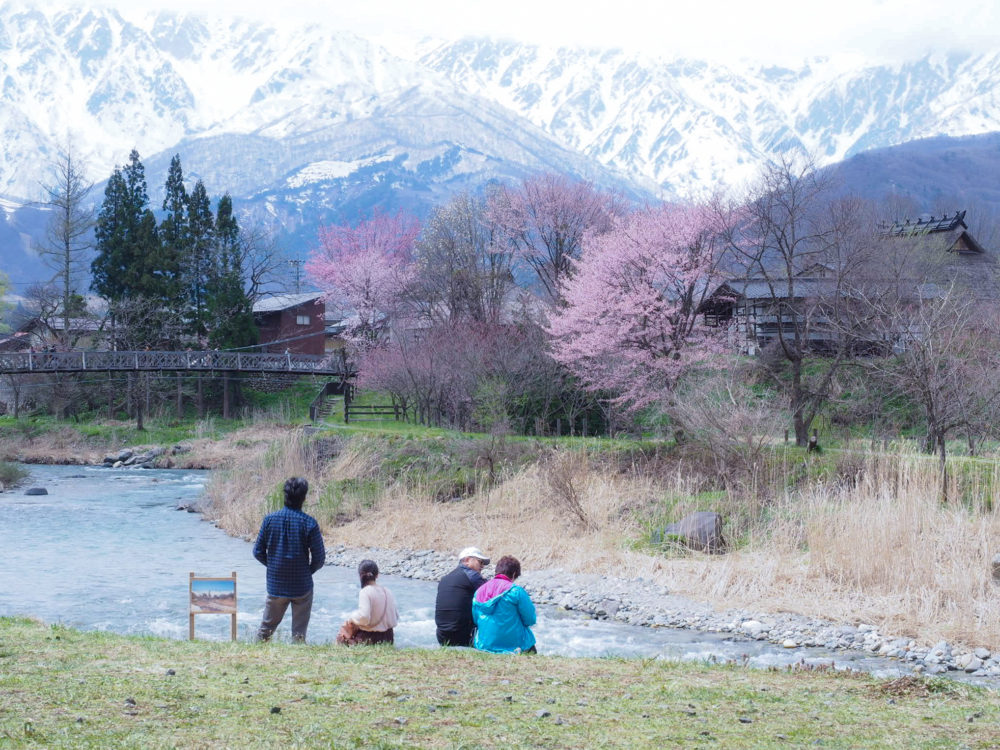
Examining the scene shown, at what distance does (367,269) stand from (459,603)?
148 feet

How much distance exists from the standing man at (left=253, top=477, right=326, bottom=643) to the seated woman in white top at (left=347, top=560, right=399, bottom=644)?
1.57 ft

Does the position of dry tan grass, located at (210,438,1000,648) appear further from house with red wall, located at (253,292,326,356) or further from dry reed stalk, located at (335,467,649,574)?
house with red wall, located at (253,292,326,356)

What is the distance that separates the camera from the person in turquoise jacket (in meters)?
9.73

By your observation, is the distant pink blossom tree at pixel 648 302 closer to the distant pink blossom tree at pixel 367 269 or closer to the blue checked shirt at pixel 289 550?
the blue checked shirt at pixel 289 550

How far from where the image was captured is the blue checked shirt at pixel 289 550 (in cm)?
1004

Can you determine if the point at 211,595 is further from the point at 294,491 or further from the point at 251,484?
the point at 251,484

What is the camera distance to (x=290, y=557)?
33.1 feet

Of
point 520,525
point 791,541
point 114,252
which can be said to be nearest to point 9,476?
point 520,525

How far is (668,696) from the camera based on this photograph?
297 inches

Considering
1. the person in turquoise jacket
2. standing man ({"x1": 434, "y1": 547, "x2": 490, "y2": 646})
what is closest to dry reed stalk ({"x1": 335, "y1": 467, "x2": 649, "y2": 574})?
standing man ({"x1": 434, "y1": 547, "x2": 490, "y2": 646})

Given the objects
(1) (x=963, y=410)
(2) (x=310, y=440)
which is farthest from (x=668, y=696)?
(2) (x=310, y=440)

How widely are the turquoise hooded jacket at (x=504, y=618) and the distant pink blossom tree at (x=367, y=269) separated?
40.9 metres

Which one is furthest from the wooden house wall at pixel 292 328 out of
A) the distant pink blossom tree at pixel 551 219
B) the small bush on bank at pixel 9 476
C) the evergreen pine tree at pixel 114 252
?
the small bush on bank at pixel 9 476

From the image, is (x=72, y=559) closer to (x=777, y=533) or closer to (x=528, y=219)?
(x=777, y=533)
